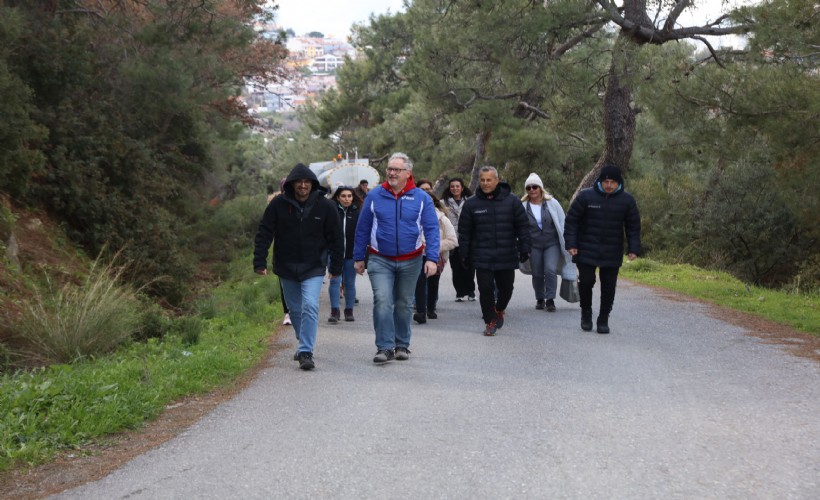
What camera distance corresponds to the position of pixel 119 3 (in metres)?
18.0

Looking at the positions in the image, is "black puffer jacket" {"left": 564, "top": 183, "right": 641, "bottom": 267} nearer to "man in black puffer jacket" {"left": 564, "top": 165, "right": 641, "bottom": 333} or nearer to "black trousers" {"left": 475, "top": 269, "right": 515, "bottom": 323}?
"man in black puffer jacket" {"left": 564, "top": 165, "right": 641, "bottom": 333}

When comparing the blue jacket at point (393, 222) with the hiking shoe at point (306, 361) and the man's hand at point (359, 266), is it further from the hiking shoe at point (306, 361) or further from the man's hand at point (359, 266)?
the hiking shoe at point (306, 361)

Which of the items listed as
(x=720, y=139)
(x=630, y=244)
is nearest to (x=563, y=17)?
(x=720, y=139)

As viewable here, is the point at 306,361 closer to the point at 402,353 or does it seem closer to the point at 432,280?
the point at 402,353

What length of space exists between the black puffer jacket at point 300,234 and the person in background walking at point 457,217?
4.22m

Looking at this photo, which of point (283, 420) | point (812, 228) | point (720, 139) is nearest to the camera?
point (283, 420)

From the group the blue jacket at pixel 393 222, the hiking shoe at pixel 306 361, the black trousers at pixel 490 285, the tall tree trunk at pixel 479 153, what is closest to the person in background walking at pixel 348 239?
the black trousers at pixel 490 285

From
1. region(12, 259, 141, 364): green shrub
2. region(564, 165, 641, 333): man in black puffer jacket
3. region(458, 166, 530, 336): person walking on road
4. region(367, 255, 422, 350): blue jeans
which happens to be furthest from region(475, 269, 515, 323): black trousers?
region(12, 259, 141, 364): green shrub

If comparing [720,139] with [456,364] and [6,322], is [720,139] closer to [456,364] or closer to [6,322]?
[456,364]

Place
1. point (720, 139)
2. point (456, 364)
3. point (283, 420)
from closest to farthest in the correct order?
1. point (283, 420)
2. point (456, 364)
3. point (720, 139)

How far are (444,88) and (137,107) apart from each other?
9.53 metres

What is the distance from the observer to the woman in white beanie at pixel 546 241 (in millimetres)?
13562

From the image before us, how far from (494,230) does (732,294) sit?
653 centimetres

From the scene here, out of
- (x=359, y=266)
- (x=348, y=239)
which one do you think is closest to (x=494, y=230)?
(x=359, y=266)
